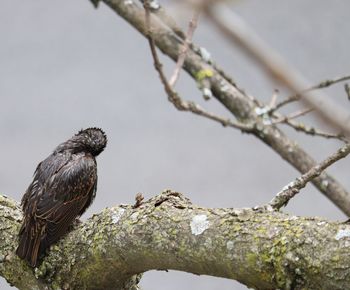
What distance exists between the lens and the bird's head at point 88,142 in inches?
67.3

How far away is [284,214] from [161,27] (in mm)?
965

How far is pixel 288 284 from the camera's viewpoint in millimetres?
949

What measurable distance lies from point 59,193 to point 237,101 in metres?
0.56

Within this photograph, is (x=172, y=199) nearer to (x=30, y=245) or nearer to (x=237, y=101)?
(x=30, y=245)

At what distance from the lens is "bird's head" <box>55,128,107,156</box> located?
5.61 feet

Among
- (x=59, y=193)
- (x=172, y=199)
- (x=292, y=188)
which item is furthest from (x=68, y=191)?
(x=292, y=188)

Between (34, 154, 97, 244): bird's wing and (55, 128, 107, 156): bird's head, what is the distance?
0.11ft

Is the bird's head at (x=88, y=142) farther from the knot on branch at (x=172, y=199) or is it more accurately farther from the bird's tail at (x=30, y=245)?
the knot on branch at (x=172, y=199)

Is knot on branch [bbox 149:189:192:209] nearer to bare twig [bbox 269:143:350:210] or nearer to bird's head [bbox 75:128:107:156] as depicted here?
bare twig [bbox 269:143:350:210]

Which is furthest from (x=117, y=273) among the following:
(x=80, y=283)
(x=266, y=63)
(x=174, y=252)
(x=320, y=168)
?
(x=266, y=63)

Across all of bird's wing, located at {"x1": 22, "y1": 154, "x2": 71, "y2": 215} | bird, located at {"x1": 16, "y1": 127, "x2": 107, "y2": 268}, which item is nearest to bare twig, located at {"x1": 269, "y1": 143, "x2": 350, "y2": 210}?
bird, located at {"x1": 16, "y1": 127, "x2": 107, "y2": 268}

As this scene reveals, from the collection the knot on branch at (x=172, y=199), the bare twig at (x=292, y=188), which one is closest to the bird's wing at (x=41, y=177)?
the knot on branch at (x=172, y=199)

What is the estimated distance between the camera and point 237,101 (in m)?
1.76

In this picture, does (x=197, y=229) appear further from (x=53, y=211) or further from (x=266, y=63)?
(x=266, y=63)
